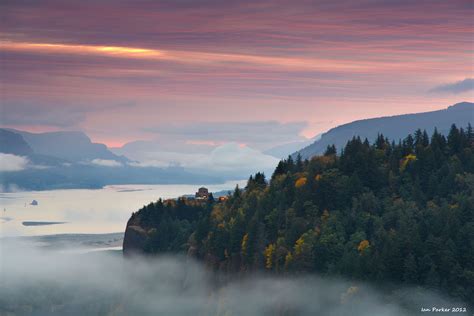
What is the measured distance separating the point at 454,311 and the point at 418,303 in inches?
279

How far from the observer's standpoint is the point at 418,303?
195750 mm

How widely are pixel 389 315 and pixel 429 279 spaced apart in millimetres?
8326

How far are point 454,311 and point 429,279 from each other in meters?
9.38

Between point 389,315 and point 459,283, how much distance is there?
39.1 feet

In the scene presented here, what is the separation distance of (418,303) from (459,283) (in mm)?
7778

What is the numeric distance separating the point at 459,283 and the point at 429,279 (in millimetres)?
4677

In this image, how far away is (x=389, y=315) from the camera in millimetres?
198125

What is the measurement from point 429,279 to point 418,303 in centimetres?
484

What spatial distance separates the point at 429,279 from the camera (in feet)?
651

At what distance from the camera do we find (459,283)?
198 metres

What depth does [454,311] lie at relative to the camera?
190m
